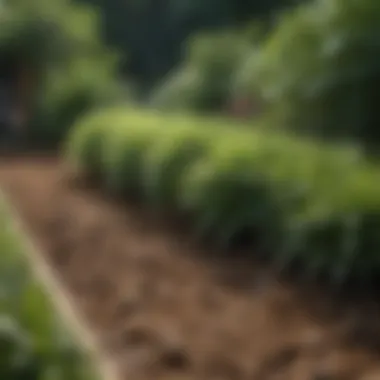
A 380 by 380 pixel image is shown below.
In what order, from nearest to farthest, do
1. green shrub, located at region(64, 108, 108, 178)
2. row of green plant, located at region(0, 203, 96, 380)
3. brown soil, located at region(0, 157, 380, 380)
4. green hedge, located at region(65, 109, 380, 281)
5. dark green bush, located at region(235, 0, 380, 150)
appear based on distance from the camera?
1. row of green plant, located at region(0, 203, 96, 380)
2. brown soil, located at region(0, 157, 380, 380)
3. green hedge, located at region(65, 109, 380, 281)
4. dark green bush, located at region(235, 0, 380, 150)
5. green shrub, located at region(64, 108, 108, 178)

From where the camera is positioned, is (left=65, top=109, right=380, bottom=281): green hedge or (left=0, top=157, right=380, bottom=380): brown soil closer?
(left=0, top=157, right=380, bottom=380): brown soil

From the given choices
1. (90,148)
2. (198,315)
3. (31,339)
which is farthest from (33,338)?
(90,148)

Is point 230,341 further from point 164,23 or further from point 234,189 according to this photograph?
point 164,23

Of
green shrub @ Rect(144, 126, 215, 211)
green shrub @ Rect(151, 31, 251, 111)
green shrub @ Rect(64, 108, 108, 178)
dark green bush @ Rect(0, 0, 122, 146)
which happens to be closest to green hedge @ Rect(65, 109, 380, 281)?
green shrub @ Rect(144, 126, 215, 211)

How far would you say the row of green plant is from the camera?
136 cm

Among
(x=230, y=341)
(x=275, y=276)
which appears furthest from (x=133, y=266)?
(x=230, y=341)

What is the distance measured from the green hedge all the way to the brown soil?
0.14m

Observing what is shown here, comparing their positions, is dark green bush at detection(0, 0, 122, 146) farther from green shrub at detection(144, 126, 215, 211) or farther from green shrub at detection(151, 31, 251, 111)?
green shrub at detection(144, 126, 215, 211)

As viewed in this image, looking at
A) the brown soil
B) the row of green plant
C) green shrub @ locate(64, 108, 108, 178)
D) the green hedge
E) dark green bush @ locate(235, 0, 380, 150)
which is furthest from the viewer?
green shrub @ locate(64, 108, 108, 178)

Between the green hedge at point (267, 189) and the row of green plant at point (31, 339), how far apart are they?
1.16 meters

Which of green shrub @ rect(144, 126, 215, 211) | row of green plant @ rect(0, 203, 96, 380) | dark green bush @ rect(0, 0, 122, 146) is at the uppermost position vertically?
dark green bush @ rect(0, 0, 122, 146)

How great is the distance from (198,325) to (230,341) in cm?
18

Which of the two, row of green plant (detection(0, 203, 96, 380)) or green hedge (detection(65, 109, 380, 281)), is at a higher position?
green hedge (detection(65, 109, 380, 281))

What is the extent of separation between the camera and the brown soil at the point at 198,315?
2.39 meters
